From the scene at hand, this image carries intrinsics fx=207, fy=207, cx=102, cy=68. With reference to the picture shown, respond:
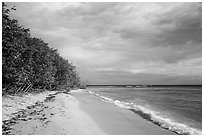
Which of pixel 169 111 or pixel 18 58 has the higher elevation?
pixel 18 58

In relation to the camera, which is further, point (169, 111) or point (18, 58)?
point (169, 111)

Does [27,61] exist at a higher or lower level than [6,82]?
higher

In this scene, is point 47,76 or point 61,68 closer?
point 47,76

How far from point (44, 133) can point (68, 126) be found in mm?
1620

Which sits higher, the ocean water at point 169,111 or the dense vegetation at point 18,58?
the dense vegetation at point 18,58

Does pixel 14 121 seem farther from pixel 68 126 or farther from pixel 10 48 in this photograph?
pixel 10 48

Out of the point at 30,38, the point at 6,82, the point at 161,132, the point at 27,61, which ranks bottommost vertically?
the point at 161,132

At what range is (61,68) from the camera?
1967 inches

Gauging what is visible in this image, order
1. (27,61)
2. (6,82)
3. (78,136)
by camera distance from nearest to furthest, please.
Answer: (78,136) < (6,82) < (27,61)

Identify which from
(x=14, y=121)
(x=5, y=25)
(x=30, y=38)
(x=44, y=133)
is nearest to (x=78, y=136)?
(x=44, y=133)

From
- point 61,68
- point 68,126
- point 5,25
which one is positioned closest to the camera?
point 68,126

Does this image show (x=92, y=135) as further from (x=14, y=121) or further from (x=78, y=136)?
(x=14, y=121)

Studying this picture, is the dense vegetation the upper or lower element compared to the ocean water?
upper

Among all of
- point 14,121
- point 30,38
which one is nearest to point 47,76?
point 30,38
